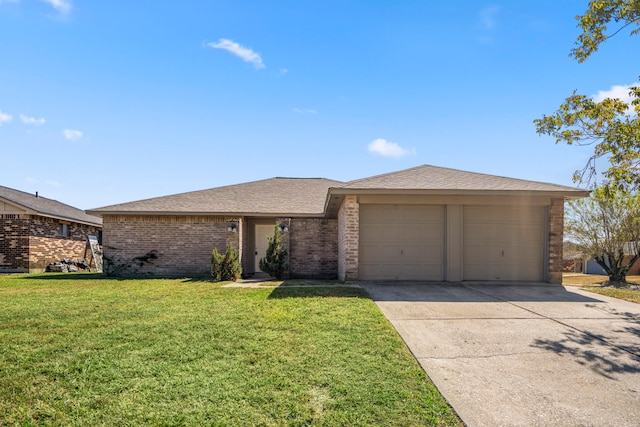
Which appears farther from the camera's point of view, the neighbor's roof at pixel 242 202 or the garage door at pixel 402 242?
the neighbor's roof at pixel 242 202

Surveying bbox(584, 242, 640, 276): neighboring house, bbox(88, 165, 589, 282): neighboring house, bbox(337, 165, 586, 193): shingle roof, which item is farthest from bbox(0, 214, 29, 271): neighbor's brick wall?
bbox(584, 242, 640, 276): neighboring house

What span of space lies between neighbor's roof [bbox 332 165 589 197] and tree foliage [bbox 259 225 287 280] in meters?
3.84

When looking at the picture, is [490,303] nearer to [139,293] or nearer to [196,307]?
[196,307]

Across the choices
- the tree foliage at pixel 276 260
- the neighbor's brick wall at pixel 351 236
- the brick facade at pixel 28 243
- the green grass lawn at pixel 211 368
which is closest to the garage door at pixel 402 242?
the neighbor's brick wall at pixel 351 236

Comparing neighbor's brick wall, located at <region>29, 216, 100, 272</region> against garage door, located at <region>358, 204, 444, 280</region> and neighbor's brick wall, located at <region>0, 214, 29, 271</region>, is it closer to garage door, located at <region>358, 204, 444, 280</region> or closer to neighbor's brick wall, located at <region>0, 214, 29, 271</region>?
neighbor's brick wall, located at <region>0, 214, 29, 271</region>

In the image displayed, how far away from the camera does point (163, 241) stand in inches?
518

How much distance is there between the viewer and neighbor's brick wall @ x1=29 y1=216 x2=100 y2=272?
50.3 ft

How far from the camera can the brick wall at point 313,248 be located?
12625 millimetres

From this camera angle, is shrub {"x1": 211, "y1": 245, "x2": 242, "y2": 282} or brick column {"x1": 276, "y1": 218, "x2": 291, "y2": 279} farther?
brick column {"x1": 276, "y1": 218, "x2": 291, "y2": 279}

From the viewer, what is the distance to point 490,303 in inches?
271

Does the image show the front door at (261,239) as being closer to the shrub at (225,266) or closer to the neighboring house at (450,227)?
the shrub at (225,266)

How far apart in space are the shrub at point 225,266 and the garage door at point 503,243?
24.0 ft

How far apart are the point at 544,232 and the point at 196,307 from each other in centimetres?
949

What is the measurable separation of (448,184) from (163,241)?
35.0 ft
